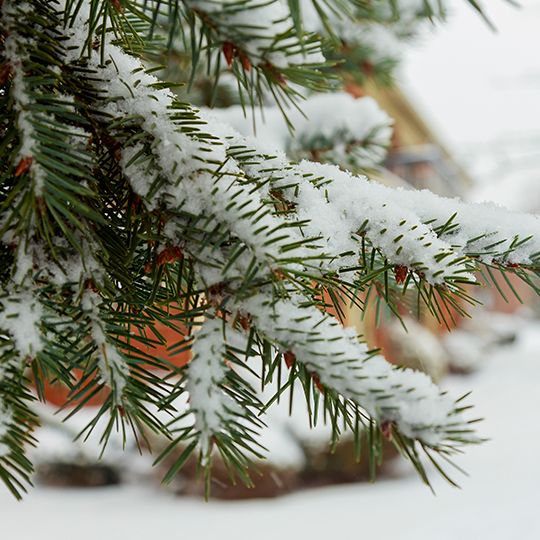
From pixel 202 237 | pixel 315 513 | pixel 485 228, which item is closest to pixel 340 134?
pixel 485 228

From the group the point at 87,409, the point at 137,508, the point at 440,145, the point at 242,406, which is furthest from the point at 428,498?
the point at 440,145

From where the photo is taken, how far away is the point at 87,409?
4.96m

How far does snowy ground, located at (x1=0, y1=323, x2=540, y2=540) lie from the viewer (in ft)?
12.0

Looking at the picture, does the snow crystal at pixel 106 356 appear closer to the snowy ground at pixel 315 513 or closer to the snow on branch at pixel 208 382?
the snow on branch at pixel 208 382

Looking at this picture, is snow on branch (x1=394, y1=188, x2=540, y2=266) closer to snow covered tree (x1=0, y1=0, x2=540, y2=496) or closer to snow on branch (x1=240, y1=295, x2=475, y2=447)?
snow covered tree (x1=0, y1=0, x2=540, y2=496)

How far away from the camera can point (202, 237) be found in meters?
0.57

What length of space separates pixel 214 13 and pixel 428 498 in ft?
14.9

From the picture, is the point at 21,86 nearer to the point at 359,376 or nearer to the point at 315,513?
the point at 359,376

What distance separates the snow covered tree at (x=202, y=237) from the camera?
0.51m

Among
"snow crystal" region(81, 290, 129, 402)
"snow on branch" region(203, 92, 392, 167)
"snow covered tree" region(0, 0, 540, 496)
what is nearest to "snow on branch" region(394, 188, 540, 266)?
"snow covered tree" region(0, 0, 540, 496)

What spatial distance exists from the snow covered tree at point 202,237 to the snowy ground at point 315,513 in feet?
11.0

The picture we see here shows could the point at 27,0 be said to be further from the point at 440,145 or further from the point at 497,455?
the point at 440,145

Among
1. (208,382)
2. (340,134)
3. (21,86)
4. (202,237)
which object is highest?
(340,134)

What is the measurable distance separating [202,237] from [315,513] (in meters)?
3.90
